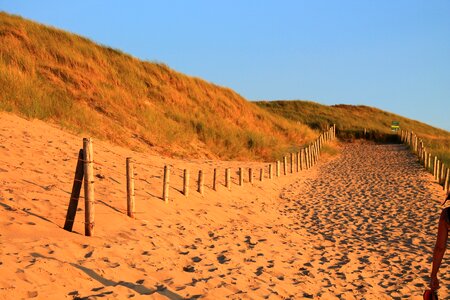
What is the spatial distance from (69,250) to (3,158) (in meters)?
4.87

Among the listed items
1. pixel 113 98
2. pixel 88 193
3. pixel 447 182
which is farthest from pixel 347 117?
pixel 88 193

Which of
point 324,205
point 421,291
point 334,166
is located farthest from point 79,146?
point 334,166

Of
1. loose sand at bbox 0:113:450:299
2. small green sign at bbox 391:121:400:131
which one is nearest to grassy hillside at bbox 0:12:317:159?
loose sand at bbox 0:113:450:299

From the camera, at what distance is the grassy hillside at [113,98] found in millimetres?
17672

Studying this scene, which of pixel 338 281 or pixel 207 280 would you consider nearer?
pixel 207 280

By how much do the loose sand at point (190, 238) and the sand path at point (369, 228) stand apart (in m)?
0.04

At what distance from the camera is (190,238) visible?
8914 millimetres

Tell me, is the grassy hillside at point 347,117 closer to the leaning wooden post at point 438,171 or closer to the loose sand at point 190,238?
the leaning wooden post at point 438,171

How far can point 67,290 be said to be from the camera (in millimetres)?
5312

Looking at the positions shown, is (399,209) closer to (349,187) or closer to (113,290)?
(349,187)

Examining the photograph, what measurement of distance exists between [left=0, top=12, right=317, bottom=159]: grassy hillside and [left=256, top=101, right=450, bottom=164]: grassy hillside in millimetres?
21374

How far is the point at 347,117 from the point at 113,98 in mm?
40174

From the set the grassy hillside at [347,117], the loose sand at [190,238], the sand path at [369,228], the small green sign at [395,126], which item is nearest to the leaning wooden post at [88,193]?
the loose sand at [190,238]

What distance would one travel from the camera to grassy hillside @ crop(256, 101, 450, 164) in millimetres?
52031
